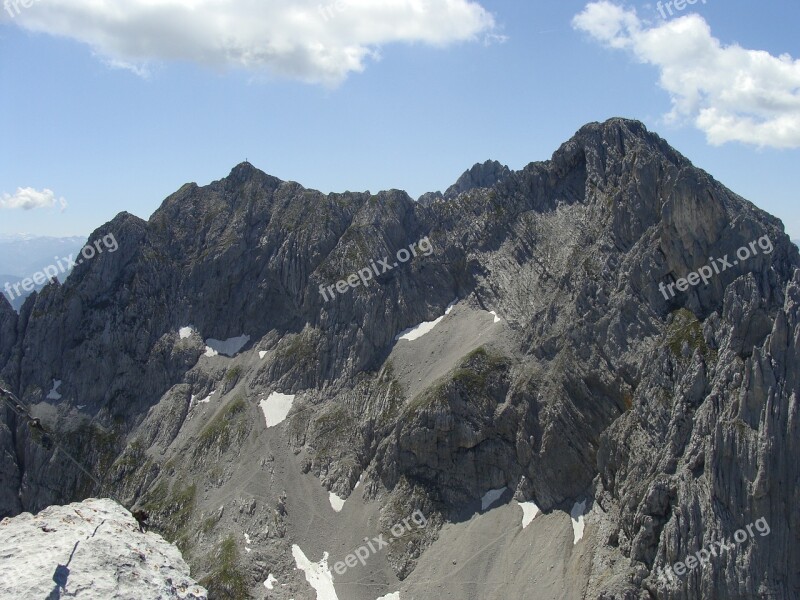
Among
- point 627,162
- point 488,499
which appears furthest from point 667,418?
point 627,162

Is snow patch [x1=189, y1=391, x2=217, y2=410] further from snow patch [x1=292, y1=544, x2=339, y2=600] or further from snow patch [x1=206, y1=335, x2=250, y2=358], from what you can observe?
snow patch [x1=292, y1=544, x2=339, y2=600]

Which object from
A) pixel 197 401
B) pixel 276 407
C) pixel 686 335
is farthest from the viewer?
pixel 197 401

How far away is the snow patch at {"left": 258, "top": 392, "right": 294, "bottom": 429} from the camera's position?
107188 mm

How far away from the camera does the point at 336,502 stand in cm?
9331

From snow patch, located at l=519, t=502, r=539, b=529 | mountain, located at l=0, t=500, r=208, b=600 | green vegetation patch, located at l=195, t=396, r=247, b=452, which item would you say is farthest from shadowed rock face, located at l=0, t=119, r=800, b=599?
mountain, located at l=0, t=500, r=208, b=600

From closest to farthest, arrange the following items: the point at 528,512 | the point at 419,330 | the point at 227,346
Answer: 1. the point at 528,512
2. the point at 419,330
3. the point at 227,346

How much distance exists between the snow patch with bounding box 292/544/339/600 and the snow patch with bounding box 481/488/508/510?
74.7 feet

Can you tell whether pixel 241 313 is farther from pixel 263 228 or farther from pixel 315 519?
pixel 315 519

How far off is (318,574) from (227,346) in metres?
57.3

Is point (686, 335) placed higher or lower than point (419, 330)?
lower

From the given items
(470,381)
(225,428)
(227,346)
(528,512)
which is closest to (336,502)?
(225,428)

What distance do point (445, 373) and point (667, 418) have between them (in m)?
35.4

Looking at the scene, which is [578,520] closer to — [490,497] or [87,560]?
[490,497]

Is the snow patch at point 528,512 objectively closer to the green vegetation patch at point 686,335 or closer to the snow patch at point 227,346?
the green vegetation patch at point 686,335
